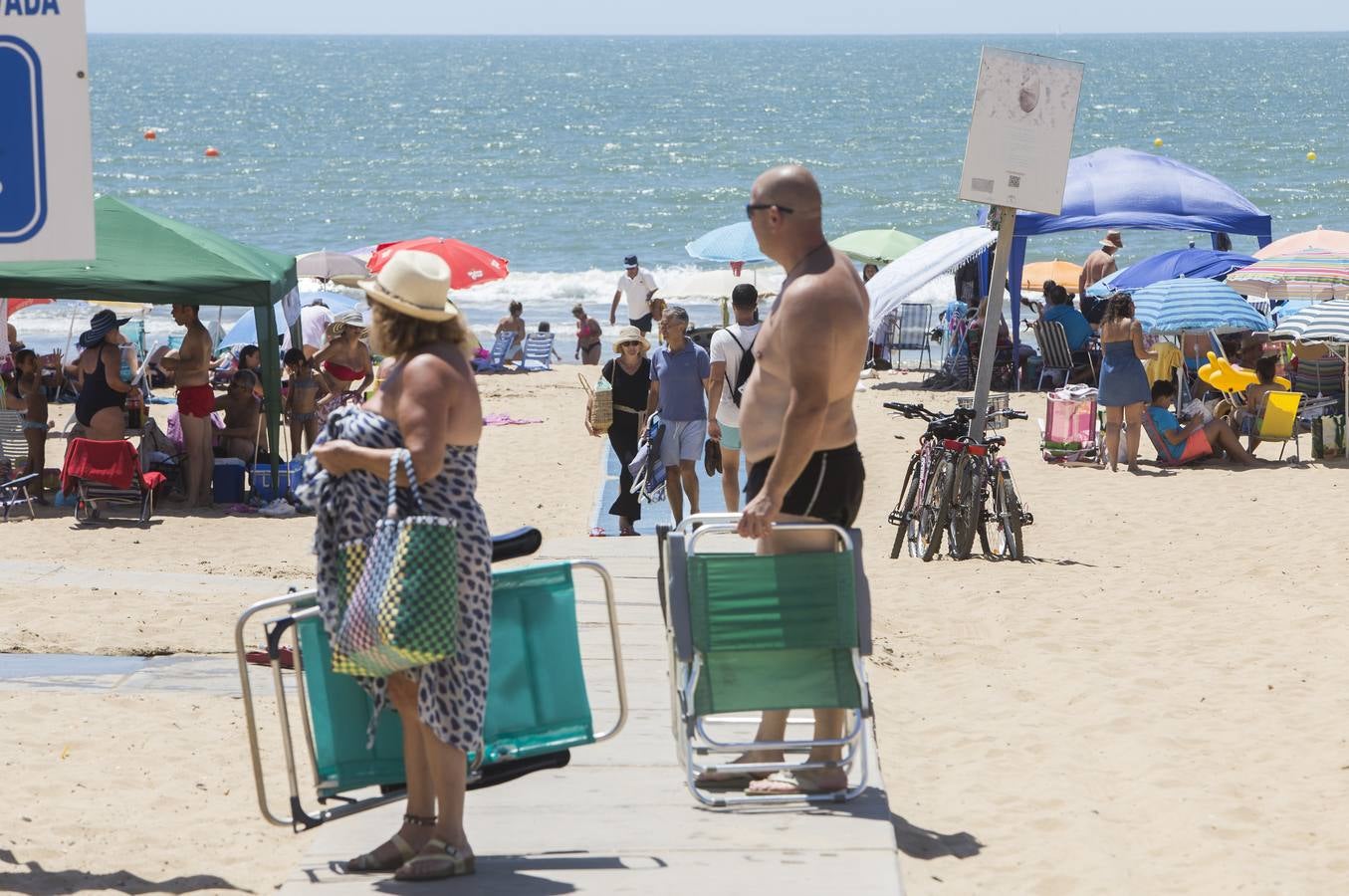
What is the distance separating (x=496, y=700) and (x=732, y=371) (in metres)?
4.34

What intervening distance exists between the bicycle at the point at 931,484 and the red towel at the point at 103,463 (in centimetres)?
489

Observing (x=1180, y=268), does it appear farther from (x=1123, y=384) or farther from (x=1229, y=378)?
(x=1123, y=384)

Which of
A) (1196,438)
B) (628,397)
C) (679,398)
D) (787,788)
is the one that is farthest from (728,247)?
(787,788)

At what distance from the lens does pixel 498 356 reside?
20.1 meters

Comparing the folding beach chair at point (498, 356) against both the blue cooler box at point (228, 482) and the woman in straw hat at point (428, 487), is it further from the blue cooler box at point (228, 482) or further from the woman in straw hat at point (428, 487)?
the woman in straw hat at point (428, 487)

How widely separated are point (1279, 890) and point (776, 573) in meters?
1.64

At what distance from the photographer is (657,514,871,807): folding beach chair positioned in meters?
3.90

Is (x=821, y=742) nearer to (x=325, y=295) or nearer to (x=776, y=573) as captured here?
(x=776, y=573)

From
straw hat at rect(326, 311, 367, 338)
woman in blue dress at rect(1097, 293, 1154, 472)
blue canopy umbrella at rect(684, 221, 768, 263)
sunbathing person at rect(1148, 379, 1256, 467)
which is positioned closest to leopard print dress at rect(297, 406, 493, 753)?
straw hat at rect(326, 311, 367, 338)

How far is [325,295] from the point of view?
17.8 meters

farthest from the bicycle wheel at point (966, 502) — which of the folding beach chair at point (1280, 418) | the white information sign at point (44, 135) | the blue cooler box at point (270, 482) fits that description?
the white information sign at point (44, 135)

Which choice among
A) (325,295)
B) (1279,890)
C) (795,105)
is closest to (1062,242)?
(325,295)

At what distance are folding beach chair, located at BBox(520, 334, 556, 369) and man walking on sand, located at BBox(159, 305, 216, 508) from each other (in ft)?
30.3

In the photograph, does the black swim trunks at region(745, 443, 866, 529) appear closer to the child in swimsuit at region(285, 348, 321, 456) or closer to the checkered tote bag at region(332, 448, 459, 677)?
the checkered tote bag at region(332, 448, 459, 677)
